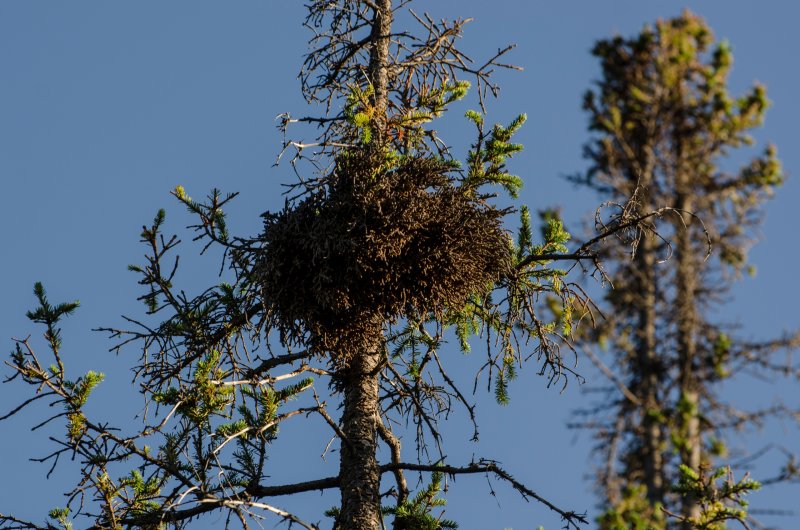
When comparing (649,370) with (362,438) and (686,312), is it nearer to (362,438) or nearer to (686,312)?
(686,312)

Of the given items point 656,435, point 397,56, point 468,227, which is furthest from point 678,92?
point 468,227

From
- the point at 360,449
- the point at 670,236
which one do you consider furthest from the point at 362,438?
the point at 670,236

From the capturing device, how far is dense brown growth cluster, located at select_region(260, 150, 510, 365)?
6.65 meters

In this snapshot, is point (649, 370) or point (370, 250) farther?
point (649, 370)

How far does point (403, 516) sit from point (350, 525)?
610 mm

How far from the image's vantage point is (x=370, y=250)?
6547 millimetres

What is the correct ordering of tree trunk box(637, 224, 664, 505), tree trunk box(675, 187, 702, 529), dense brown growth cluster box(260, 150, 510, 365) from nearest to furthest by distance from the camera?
dense brown growth cluster box(260, 150, 510, 365) < tree trunk box(637, 224, 664, 505) < tree trunk box(675, 187, 702, 529)

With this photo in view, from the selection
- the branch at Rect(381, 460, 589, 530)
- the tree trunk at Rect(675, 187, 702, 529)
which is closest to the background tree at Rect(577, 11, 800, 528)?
the tree trunk at Rect(675, 187, 702, 529)

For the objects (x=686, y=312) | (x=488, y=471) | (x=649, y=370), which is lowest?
(x=488, y=471)

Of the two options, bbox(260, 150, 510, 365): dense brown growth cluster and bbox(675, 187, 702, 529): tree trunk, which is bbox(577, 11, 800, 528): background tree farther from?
bbox(260, 150, 510, 365): dense brown growth cluster

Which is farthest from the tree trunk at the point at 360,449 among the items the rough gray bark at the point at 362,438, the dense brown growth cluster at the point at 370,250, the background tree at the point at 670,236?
the background tree at the point at 670,236

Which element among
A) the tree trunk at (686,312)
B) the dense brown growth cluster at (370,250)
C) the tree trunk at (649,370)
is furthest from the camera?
the tree trunk at (686,312)

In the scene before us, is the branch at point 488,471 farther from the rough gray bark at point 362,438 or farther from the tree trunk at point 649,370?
the tree trunk at point 649,370

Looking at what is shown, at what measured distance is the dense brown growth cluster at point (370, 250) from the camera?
6648 mm
